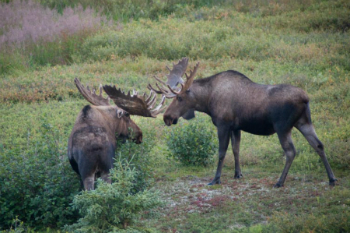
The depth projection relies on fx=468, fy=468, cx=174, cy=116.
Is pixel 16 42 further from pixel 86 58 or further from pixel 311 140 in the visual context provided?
pixel 311 140

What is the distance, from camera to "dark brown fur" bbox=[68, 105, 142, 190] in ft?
24.1

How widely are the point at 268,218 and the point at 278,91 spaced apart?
241 centimetres

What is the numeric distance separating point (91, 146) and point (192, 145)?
11.0 ft

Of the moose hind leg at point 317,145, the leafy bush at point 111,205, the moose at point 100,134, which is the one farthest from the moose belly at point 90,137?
the moose hind leg at point 317,145

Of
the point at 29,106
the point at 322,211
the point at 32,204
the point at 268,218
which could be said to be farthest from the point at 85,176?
the point at 29,106

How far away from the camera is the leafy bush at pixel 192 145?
33.6 feet

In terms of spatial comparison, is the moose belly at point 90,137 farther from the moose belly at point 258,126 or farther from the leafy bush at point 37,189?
the moose belly at point 258,126

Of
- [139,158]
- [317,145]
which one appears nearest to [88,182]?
[139,158]

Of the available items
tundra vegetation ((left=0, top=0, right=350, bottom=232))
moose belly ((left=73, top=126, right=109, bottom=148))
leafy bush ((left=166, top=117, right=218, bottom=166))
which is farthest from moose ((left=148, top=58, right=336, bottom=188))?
moose belly ((left=73, top=126, right=109, bottom=148))

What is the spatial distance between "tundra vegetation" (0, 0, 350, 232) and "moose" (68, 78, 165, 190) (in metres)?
0.33

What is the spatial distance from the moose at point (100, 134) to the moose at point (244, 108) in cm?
77

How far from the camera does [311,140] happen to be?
318 inches

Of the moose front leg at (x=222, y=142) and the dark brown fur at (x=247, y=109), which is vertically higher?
the dark brown fur at (x=247, y=109)

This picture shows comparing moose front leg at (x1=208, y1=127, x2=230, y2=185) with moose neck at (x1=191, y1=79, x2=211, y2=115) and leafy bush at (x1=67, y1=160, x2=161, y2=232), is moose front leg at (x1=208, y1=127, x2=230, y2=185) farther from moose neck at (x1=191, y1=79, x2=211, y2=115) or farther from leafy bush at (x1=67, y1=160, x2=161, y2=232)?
leafy bush at (x1=67, y1=160, x2=161, y2=232)
